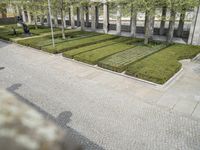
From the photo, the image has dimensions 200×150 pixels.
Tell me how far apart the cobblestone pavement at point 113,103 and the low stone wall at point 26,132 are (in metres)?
5.68

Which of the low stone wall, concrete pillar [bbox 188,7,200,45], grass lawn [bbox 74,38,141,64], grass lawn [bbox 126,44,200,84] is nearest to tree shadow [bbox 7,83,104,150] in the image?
the low stone wall

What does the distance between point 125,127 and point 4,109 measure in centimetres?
673

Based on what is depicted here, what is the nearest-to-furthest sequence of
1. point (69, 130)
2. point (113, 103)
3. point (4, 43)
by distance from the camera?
point (69, 130) < point (113, 103) < point (4, 43)

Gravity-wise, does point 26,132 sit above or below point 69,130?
above

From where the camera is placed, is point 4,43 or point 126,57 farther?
point 4,43

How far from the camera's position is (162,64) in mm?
13648

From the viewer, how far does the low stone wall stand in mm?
1106

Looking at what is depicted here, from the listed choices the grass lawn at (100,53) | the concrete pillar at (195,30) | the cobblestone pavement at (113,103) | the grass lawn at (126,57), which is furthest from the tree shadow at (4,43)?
the concrete pillar at (195,30)

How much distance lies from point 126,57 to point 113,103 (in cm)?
710

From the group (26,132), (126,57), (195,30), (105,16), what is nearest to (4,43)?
(105,16)

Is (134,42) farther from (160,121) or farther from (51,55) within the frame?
(160,121)

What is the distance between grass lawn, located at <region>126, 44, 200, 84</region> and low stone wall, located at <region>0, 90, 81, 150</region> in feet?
34.4

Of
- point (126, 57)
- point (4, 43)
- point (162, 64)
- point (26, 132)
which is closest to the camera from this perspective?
point (26, 132)

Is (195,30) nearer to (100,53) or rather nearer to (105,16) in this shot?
(100,53)
